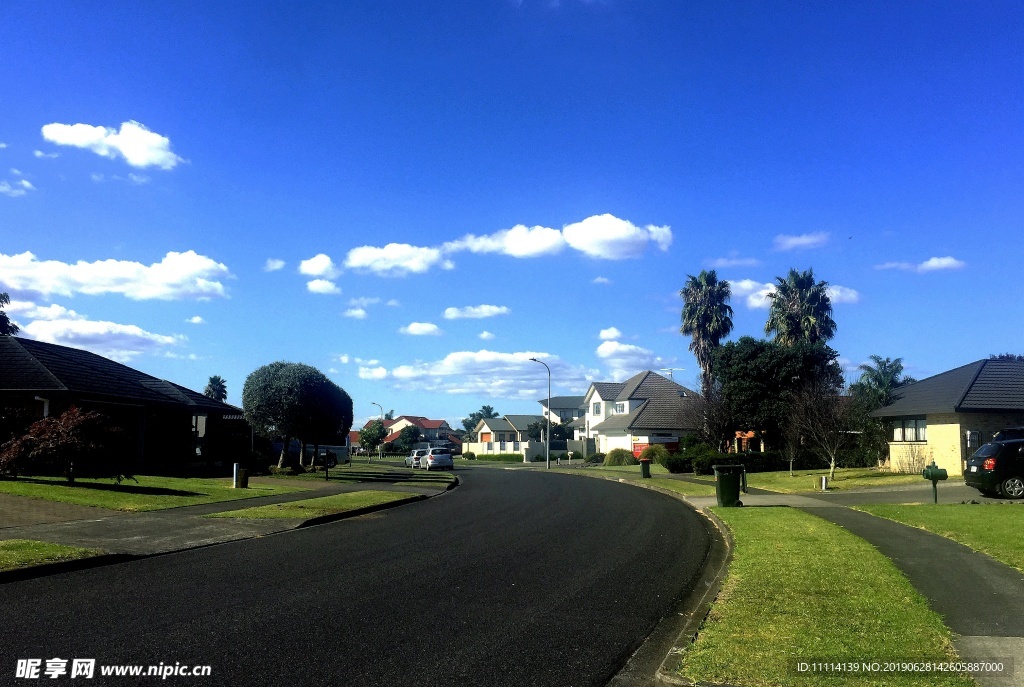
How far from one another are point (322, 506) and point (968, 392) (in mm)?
26508

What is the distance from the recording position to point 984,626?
753 centimetres

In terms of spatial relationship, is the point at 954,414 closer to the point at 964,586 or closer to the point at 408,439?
the point at 964,586

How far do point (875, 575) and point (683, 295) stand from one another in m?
56.9

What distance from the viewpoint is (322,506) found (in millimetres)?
20891

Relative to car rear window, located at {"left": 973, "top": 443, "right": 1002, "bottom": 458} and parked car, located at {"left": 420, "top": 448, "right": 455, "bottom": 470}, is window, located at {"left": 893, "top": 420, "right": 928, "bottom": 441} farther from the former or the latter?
parked car, located at {"left": 420, "top": 448, "right": 455, "bottom": 470}

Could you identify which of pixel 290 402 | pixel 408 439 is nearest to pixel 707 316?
pixel 290 402

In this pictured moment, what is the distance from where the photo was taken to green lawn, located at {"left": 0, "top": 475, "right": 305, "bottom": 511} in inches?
782

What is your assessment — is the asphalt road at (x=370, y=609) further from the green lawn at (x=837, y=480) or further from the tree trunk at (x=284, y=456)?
the tree trunk at (x=284, y=456)

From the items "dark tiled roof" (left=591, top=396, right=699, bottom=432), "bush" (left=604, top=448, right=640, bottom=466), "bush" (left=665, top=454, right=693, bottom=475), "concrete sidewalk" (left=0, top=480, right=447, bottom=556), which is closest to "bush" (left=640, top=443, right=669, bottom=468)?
"bush" (left=604, top=448, right=640, bottom=466)

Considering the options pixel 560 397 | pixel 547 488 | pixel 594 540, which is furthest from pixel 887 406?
pixel 560 397

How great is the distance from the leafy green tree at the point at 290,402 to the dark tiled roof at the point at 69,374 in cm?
288

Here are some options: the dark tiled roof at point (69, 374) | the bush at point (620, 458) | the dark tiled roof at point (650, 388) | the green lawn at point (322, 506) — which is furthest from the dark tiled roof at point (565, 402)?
the green lawn at point (322, 506)

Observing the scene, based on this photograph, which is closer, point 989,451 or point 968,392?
point 989,451

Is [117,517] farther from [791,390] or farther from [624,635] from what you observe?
[791,390]
